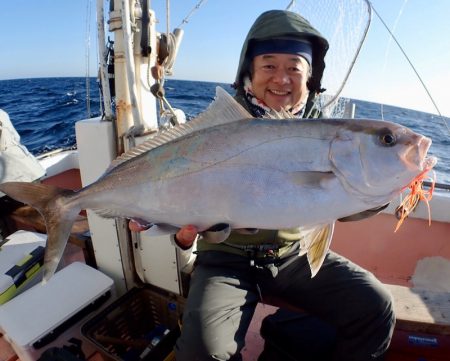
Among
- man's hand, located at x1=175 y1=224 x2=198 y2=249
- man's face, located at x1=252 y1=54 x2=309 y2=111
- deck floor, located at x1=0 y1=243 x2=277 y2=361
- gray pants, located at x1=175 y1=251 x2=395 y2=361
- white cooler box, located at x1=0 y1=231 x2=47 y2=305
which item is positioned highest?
man's face, located at x1=252 y1=54 x2=309 y2=111

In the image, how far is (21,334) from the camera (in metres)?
2.54

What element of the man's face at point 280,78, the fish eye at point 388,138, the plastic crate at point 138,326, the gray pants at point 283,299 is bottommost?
the plastic crate at point 138,326

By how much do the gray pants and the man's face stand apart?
1376 millimetres

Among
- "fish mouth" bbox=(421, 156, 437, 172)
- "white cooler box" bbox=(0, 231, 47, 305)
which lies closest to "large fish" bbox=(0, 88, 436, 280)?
"fish mouth" bbox=(421, 156, 437, 172)

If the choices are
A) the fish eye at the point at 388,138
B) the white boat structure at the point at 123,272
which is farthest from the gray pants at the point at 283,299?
the fish eye at the point at 388,138

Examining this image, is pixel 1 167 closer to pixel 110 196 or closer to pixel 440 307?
pixel 110 196

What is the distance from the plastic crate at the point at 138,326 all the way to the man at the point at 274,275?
1.79 feet

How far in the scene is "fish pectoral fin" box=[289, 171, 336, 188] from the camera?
5.49 feet

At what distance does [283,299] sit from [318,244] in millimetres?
873

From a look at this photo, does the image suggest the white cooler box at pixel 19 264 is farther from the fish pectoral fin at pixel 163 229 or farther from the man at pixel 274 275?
the fish pectoral fin at pixel 163 229

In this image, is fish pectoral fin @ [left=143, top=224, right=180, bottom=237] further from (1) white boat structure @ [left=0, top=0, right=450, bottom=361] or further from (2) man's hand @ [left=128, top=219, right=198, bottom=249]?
(1) white boat structure @ [left=0, top=0, right=450, bottom=361]

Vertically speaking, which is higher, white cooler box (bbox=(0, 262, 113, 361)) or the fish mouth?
the fish mouth

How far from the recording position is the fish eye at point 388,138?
1.61 m

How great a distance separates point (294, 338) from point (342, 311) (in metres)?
0.49
